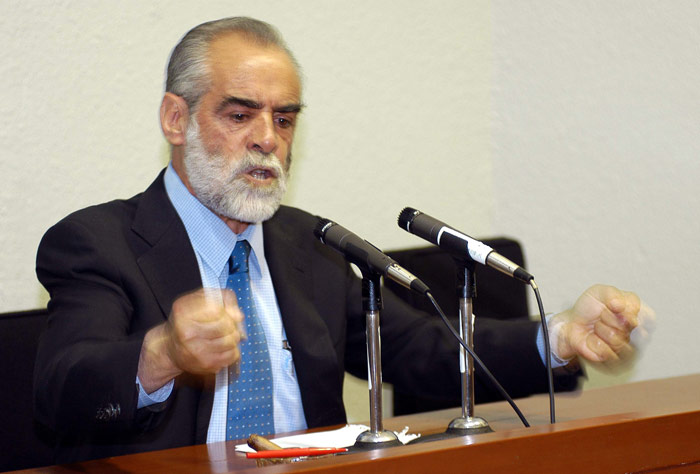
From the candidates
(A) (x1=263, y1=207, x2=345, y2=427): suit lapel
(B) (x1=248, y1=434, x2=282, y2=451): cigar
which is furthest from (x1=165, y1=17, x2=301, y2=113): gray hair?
(B) (x1=248, y1=434, x2=282, y2=451): cigar

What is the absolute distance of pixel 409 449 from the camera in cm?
117

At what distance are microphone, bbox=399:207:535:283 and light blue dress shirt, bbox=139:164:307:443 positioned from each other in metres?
0.62

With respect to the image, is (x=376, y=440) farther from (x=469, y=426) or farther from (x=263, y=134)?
(x=263, y=134)

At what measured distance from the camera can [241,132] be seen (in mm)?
2150

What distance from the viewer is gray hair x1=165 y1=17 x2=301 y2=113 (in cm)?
217

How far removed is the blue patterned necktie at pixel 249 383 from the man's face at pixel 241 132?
191 mm

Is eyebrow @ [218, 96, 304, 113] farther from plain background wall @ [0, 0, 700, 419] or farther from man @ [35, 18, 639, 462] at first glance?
plain background wall @ [0, 0, 700, 419]

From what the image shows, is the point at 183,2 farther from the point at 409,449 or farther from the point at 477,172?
the point at 409,449

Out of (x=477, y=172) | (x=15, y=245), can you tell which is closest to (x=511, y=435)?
(x=15, y=245)

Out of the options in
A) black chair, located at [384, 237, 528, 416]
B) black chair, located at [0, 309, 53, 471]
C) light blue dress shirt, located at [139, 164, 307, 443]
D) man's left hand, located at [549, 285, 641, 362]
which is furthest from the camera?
black chair, located at [384, 237, 528, 416]

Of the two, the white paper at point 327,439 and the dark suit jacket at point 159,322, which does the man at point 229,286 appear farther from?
the white paper at point 327,439

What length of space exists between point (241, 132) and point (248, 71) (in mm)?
148

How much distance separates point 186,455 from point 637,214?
197 cm

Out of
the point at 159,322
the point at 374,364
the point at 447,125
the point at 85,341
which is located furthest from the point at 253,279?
the point at 447,125
